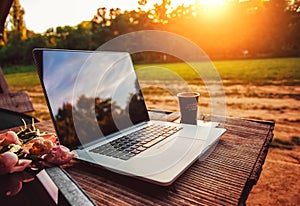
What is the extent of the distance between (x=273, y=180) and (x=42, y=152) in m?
1.62

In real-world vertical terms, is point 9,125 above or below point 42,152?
below

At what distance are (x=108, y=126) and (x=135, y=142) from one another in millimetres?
149

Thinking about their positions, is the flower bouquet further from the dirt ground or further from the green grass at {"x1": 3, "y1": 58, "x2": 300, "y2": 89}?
the green grass at {"x1": 3, "y1": 58, "x2": 300, "y2": 89}

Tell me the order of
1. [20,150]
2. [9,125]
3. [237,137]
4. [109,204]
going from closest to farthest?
1. [109,204]
2. [20,150]
3. [237,137]
4. [9,125]

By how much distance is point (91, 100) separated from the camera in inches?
30.3

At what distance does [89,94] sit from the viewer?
0.76 meters

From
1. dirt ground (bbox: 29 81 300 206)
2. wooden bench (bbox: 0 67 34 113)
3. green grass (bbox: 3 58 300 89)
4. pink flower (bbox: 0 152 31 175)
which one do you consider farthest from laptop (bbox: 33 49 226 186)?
green grass (bbox: 3 58 300 89)

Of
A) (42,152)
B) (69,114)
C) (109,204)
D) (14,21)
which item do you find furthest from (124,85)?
(14,21)

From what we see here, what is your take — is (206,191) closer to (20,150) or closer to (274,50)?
(20,150)

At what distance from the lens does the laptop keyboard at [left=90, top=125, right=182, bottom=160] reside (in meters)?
0.63

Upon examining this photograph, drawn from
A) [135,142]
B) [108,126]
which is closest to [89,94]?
[108,126]

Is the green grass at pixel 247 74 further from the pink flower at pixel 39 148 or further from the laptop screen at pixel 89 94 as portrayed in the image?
the pink flower at pixel 39 148

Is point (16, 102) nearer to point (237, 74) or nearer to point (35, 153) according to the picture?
point (35, 153)

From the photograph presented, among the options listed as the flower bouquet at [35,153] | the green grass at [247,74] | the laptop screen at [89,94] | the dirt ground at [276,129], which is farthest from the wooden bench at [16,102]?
the green grass at [247,74]
